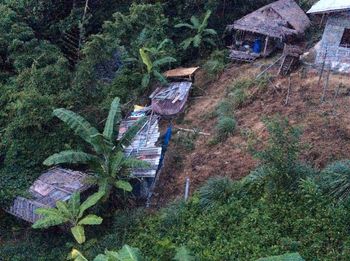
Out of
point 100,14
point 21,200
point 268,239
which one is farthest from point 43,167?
point 100,14

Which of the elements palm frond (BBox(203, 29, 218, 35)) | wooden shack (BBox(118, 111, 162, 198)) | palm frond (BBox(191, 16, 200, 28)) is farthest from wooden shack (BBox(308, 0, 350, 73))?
wooden shack (BBox(118, 111, 162, 198))

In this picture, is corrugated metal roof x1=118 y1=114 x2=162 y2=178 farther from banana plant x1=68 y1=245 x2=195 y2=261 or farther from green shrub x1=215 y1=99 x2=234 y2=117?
banana plant x1=68 y1=245 x2=195 y2=261

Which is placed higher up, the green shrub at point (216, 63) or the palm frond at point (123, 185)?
the green shrub at point (216, 63)

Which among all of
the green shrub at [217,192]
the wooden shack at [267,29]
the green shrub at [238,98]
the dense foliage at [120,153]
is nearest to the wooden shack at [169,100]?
the dense foliage at [120,153]

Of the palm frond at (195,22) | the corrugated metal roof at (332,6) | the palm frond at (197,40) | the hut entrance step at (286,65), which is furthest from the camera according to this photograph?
the palm frond at (195,22)

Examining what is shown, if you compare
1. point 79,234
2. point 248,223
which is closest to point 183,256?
point 248,223

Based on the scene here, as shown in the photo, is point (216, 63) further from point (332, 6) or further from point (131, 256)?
point (131, 256)

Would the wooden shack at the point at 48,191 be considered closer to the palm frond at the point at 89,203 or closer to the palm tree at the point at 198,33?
the palm frond at the point at 89,203
